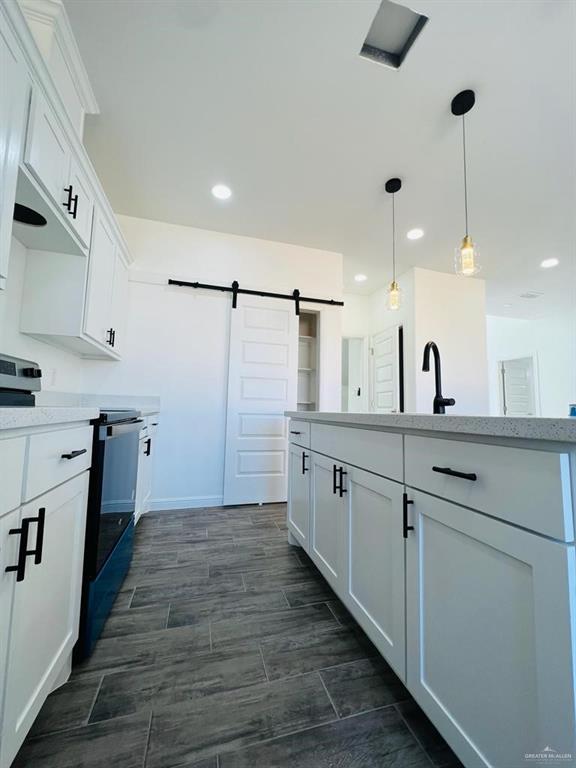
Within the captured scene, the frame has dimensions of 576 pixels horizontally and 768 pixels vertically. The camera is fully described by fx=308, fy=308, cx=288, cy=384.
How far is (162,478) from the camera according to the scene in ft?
9.88

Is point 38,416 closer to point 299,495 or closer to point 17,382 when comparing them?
point 17,382

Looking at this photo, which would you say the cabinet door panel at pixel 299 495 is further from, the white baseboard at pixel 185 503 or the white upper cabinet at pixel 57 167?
the white upper cabinet at pixel 57 167

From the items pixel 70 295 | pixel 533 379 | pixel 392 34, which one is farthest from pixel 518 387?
pixel 70 295

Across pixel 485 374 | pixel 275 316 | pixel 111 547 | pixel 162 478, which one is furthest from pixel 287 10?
pixel 485 374

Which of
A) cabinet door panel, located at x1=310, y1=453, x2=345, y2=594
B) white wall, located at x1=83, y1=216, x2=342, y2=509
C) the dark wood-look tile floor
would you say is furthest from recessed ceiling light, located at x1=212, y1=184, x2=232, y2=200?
the dark wood-look tile floor

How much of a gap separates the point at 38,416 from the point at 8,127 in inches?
43.7

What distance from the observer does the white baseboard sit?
2.97 m

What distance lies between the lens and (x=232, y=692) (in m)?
1.06

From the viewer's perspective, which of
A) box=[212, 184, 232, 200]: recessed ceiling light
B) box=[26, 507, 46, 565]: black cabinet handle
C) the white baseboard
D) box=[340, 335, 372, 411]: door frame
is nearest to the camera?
box=[26, 507, 46, 565]: black cabinet handle

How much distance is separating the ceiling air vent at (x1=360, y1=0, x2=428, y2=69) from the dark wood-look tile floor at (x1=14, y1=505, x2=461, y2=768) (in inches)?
118

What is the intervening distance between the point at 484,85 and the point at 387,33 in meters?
0.71

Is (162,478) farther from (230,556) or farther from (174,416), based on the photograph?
(230,556)

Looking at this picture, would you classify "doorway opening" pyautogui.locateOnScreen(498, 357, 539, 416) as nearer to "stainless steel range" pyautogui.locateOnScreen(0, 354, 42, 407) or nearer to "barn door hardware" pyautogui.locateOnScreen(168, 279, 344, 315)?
"barn door hardware" pyautogui.locateOnScreen(168, 279, 344, 315)

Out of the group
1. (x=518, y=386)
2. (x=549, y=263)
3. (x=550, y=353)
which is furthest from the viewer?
(x=518, y=386)
